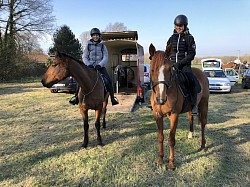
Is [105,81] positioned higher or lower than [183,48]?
lower

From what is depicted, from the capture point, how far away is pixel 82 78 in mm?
5223

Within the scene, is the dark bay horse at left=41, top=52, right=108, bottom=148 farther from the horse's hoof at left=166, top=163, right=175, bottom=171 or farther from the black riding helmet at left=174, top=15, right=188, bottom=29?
the black riding helmet at left=174, top=15, right=188, bottom=29

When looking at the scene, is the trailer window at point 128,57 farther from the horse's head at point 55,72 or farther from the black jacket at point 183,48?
the horse's head at point 55,72

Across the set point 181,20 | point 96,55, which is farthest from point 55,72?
point 181,20

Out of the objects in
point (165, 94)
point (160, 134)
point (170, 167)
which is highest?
point (165, 94)

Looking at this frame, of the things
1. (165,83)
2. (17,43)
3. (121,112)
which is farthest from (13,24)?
(165,83)

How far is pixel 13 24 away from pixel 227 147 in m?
30.6

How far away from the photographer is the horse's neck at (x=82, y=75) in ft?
16.6

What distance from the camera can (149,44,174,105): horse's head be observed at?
377cm

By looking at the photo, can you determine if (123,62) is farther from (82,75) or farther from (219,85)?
(82,75)

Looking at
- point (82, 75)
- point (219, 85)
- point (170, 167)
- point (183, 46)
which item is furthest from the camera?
point (219, 85)

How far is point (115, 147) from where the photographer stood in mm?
5492

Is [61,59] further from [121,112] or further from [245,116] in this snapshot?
[245,116]

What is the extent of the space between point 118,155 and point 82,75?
1.89 metres
